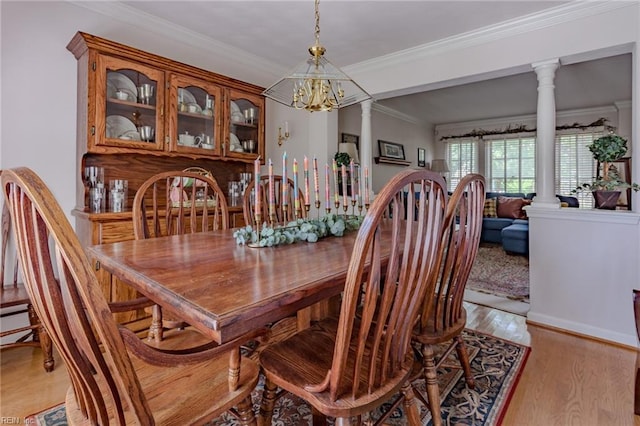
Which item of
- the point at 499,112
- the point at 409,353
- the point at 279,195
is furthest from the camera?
the point at 499,112

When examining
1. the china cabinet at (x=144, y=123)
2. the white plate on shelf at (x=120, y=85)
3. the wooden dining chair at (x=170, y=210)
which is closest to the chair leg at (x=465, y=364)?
Result: the wooden dining chair at (x=170, y=210)

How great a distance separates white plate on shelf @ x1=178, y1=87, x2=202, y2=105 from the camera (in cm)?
258

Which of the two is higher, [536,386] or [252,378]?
[252,378]

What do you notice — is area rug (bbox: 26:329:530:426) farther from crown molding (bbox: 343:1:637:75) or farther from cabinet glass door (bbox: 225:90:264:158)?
crown molding (bbox: 343:1:637:75)

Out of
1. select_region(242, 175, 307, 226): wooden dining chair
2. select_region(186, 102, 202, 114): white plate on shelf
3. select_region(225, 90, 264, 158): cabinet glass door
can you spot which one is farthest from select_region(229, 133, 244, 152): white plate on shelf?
select_region(242, 175, 307, 226): wooden dining chair

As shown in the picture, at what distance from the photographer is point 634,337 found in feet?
7.06

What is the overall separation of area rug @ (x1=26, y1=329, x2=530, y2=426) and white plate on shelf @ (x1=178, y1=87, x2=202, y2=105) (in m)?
2.09

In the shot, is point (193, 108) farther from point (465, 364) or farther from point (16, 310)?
point (465, 364)

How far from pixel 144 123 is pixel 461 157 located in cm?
669

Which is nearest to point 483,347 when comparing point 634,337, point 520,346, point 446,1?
point 520,346

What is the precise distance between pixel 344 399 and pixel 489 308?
234 cm

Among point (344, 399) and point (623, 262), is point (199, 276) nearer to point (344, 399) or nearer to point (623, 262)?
point (344, 399)

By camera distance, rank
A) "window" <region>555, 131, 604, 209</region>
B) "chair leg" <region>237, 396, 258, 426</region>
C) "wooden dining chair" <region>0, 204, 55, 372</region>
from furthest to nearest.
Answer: "window" <region>555, 131, 604, 209</region> < "wooden dining chair" <region>0, 204, 55, 372</region> < "chair leg" <region>237, 396, 258, 426</region>

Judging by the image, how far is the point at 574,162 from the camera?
6.09m
